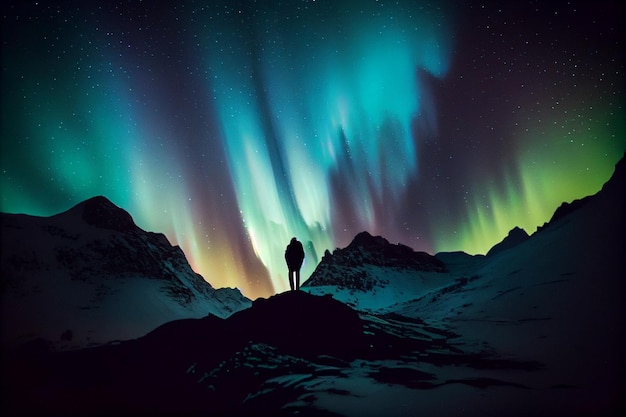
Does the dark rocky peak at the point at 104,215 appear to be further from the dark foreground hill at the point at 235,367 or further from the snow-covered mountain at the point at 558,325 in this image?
the dark foreground hill at the point at 235,367

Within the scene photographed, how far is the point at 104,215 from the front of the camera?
400 ft

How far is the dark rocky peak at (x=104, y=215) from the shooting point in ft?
383

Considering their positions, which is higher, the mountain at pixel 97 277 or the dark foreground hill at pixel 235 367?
the mountain at pixel 97 277

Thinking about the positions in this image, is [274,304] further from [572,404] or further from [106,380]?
[572,404]

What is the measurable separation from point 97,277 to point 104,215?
167 ft

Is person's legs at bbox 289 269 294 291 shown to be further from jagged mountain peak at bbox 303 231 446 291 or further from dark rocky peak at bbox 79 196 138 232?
jagged mountain peak at bbox 303 231 446 291

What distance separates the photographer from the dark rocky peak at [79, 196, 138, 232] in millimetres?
116875

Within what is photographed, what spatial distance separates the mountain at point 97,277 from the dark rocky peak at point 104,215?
0.29 metres

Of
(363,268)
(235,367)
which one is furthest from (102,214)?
(235,367)

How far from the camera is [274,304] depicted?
58.2 feet

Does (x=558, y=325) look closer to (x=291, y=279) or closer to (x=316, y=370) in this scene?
(x=316, y=370)

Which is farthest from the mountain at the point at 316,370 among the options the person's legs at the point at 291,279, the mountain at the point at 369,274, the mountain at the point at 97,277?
the mountain at the point at 369,274

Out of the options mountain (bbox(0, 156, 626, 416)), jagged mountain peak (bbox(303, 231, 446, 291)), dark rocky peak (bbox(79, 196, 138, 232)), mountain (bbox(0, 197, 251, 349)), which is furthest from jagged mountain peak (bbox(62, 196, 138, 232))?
mountain (bbox(0, 156, 626, 416))

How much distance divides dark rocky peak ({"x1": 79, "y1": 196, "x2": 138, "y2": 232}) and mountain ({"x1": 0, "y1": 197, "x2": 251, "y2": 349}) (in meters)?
0.29
